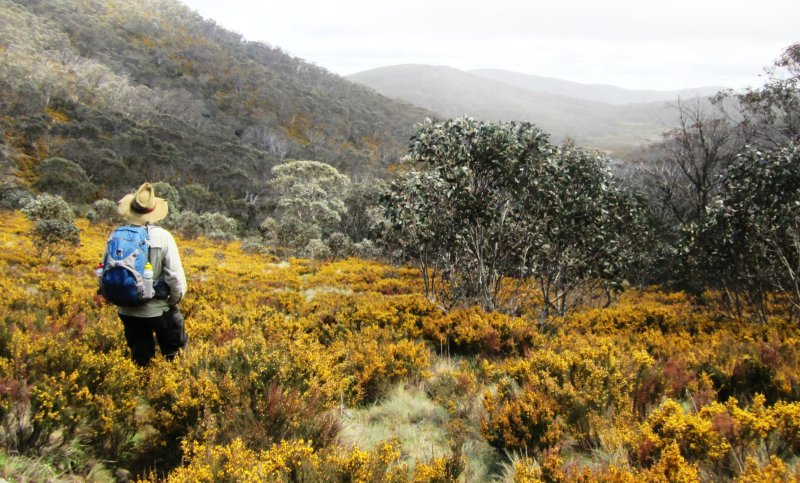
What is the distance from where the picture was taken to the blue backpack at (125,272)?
3486mm

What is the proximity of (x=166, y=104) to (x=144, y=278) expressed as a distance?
77352mm

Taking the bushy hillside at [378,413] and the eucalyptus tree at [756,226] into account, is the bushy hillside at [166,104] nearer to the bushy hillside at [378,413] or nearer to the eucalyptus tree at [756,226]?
the bushy hillside at [378,413]

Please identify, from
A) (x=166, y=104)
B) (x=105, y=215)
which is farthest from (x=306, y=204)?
(x=166, y=104)

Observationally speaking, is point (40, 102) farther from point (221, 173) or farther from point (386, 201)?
point (386, 201)

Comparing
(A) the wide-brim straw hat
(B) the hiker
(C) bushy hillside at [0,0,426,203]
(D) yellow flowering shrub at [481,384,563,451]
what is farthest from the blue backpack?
(C) bushy hillside at [0,0,426,203]

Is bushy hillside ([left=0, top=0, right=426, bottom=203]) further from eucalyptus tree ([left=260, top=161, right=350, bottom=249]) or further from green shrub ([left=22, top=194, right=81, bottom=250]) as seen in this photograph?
green shrub ([left=22, top=194, right=81, bottom=250])

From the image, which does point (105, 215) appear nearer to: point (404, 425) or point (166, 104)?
point (404, 425)

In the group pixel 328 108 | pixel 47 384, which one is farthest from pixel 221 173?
pixel 47 384

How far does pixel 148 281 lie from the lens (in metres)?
3.62

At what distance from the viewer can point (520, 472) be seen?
2.52m

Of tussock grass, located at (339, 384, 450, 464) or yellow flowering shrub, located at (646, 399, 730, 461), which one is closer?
yellow flowering shrub, located at (646, 399, 730, 461)

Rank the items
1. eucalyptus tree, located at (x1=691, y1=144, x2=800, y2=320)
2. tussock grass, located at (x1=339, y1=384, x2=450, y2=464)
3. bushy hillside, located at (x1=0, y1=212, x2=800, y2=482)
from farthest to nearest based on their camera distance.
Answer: eucalyptus tree, located at (x1=691, y1=144, x2=800, y2=320) → tussock grass, located at (x1=339, y1=384, x2=450, y2=464) → bushy hillside, located at (x1=0, y1=212, x2=800, y2=482)

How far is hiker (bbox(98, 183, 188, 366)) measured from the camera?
3.50 meters

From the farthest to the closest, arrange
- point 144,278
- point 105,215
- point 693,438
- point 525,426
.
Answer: point 105,215, point 144,278, point 525,426, point 693,438
